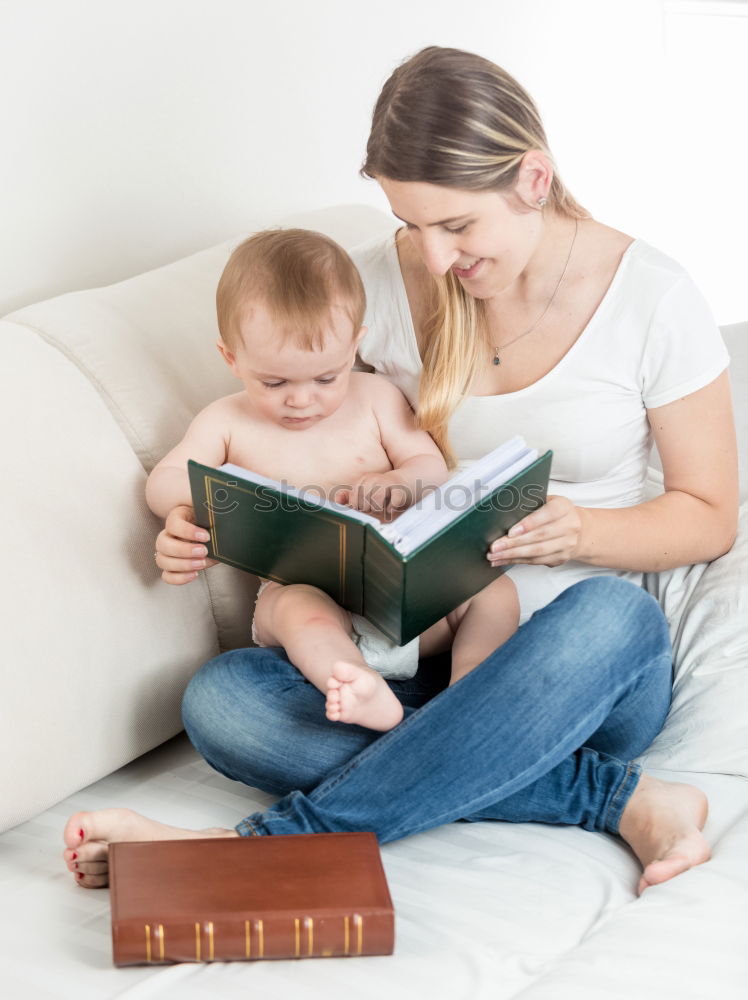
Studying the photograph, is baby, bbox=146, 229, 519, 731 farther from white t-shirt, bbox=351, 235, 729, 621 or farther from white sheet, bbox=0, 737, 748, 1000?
white sheet, bbox=0, 737, 748, 1000

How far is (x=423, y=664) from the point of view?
1.60m

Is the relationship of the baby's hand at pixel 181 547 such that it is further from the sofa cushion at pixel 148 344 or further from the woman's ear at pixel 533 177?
the woman's ear at pixel 533 177

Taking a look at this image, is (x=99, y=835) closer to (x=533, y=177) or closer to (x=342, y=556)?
(x=342, y=556)

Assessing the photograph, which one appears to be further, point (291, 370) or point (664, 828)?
point (291, 370)

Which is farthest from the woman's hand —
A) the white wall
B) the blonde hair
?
the white wall

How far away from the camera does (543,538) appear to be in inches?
55.9

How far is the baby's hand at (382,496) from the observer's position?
153cm

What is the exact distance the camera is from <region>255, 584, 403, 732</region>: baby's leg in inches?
50.0

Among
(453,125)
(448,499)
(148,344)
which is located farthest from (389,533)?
(148,344)

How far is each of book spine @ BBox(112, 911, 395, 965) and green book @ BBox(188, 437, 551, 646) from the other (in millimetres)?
341

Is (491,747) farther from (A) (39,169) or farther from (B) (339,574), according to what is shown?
(A) (39,169)

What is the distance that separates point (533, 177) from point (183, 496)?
635 mm

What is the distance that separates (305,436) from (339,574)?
11.0 inches

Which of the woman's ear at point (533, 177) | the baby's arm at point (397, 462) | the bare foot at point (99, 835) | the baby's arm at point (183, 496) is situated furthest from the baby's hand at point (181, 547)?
the woman's ear at point (533, 177)
